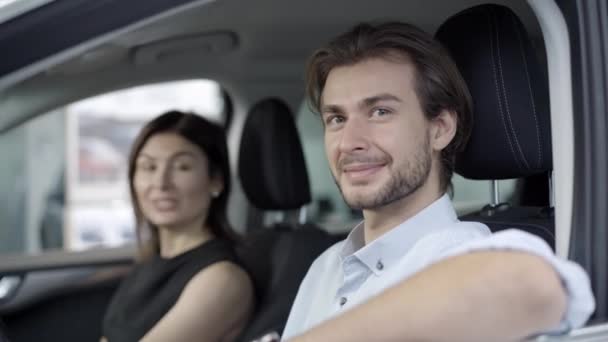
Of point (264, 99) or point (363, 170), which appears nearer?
point (363, 170)

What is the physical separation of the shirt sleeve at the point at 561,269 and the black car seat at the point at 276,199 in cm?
135

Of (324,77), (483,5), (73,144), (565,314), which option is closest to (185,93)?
(324,77)

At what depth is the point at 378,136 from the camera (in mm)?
1642

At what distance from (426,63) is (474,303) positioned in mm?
688

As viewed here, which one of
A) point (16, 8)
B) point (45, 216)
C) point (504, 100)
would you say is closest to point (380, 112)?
point (504, 100)

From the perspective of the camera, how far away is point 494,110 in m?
1.68

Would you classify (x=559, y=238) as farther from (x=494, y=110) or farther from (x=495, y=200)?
(x=495, y=200)

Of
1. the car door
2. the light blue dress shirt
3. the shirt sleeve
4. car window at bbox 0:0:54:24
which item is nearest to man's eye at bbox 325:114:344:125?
the light blue dress shirt

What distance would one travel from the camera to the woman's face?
2664 millimetres

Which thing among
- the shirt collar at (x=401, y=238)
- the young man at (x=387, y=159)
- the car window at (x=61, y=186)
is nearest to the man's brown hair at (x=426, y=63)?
the young man at (x=387, y=159)

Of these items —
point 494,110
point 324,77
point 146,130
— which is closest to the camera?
point 494,110

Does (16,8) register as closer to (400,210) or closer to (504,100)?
(400,210)

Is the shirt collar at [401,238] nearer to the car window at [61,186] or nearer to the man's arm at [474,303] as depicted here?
the man's arm at [474,303]

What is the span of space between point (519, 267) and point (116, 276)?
2163 mm
